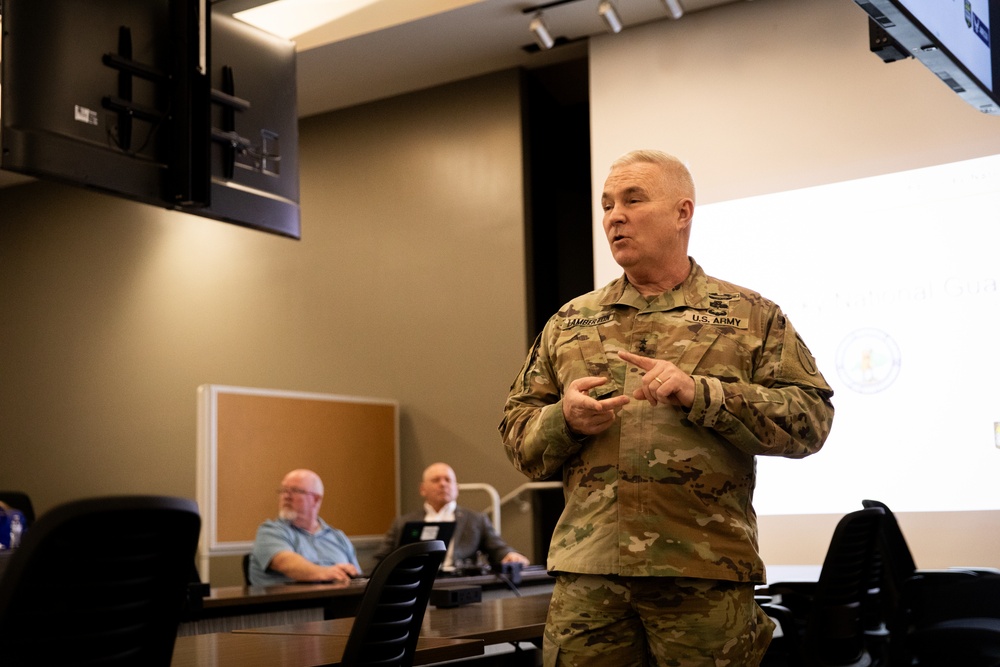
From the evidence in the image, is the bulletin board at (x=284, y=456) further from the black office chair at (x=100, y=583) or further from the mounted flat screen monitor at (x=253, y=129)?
the black office chair at (x=100, y=583)

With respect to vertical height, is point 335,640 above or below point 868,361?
below

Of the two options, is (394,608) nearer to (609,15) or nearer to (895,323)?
(895,323)

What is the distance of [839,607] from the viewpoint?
3.26 meters

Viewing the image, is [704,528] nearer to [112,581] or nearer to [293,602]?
[112,581]

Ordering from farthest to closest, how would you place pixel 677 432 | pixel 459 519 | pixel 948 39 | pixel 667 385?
pixel 459 519, pixel 948 39, pixel 677 432, pixel 667 385

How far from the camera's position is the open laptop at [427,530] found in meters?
4.47

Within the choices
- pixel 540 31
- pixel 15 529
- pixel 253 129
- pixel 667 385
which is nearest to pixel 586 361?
pixel 667 385

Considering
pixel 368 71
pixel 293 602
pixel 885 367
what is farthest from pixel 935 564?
pixel 368 71

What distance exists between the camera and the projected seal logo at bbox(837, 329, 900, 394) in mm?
5387

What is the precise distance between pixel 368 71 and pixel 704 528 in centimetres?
589

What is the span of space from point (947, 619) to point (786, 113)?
3.32m

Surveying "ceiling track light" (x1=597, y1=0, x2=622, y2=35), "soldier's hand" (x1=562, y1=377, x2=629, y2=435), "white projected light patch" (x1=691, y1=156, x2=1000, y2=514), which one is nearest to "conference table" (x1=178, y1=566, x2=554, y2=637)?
"white projected light patch" (x1=691, y1=156, x2=1000, y2=514)

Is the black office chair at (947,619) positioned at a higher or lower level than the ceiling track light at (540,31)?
lower

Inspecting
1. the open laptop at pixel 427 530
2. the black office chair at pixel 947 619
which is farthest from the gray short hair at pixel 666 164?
the open laptop at pixel 427 530
